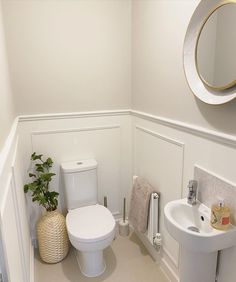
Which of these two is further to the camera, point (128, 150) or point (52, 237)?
point (128, 150)

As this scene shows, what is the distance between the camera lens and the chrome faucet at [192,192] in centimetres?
146

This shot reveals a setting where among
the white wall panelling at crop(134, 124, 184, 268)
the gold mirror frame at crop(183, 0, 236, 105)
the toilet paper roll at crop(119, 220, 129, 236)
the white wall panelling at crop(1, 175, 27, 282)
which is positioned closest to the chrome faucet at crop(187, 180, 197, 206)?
the white wall panelling at crop(134, 124, 184, 268)

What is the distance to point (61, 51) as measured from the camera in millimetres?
2025

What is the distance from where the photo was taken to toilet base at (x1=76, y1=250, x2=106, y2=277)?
6.27ft

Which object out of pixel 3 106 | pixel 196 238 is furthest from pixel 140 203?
pixel 3 106

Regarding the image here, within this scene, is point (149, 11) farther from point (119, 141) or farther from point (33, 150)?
point (33, 150)

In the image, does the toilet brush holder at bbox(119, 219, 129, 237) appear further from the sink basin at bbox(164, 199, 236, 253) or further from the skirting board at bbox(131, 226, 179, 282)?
the sink basin at bbox(164, 199, 236, 253)

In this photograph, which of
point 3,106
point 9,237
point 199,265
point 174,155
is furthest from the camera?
point 174,155

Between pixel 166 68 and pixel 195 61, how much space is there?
336 millimetres

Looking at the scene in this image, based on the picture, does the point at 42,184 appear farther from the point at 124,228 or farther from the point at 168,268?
the point at 168,268

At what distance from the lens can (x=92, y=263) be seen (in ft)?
6.31

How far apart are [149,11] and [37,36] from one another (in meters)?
0.90

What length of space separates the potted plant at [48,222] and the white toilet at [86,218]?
0.41 ft

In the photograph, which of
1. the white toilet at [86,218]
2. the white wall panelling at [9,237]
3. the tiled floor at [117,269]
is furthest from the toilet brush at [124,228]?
the white wall panelling at [9,237]
